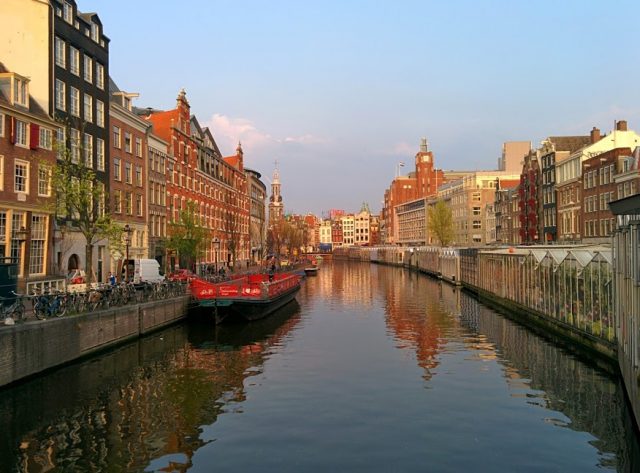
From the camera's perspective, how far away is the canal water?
593 inches

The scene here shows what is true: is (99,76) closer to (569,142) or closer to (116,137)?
(116,137)

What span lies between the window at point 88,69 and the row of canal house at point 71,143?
3.4 inches

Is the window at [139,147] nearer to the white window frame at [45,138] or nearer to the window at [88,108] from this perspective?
the window at [88,108]

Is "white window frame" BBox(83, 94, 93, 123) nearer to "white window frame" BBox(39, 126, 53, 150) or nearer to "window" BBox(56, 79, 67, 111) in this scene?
"window" BBox(56, 79, 67, 111)

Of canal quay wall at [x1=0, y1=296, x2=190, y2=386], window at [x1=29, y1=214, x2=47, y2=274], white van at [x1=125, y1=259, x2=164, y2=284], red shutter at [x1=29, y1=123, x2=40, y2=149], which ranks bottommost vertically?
canal quay wall at [x1=0, y1=296, x2=190, y2=386]

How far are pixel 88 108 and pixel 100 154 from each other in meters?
4.24

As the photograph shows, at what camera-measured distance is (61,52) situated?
44875mm

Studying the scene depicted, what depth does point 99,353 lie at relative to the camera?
28578 millimetres

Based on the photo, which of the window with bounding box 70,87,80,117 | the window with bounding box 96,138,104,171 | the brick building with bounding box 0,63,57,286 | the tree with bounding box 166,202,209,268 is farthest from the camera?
the tree with bounding box 166,202,209,268

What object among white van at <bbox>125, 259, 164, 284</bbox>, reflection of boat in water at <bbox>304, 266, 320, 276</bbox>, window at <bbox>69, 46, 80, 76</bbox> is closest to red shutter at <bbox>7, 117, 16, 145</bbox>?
window at <bbox>69, 46, 80, 76</bbox>

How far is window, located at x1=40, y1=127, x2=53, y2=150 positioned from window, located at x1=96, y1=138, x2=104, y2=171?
8.77 m

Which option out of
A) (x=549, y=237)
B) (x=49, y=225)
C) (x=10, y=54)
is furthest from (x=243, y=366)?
(x=549, y=237)

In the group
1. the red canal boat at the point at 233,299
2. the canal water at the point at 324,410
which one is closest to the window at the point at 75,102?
the red canal boat at the point at 233,299

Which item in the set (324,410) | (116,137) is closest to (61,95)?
(116,137)
